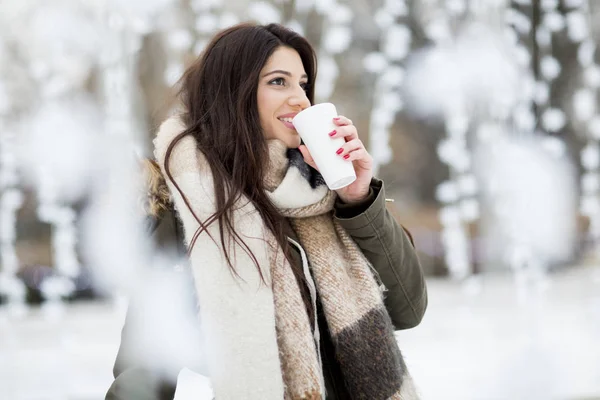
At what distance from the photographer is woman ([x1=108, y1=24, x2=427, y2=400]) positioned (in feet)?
3.34

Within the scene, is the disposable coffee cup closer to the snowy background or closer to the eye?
the eye

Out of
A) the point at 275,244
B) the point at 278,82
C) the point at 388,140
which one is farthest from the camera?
the point at 388,140

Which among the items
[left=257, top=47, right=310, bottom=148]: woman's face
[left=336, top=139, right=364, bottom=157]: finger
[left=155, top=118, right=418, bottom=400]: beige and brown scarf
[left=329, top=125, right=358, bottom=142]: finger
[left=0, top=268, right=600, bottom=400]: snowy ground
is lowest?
[left=0, top=268, right=600, bottom=400]: snowy ground

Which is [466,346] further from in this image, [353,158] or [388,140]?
[353,158]

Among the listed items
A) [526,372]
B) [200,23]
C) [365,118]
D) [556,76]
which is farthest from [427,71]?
[526,372]

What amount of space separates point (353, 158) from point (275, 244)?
21 centimetres

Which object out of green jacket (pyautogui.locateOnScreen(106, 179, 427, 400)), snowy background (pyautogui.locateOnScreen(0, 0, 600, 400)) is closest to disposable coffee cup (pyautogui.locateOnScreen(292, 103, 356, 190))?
green jacket (pyautogui.locateOnScreen(106, 179, 427, 400))

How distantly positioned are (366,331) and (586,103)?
11.4 ft

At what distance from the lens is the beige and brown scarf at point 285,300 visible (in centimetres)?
101

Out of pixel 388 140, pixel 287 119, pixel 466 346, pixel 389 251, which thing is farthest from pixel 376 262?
pixel 388 140

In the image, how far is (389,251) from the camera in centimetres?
113

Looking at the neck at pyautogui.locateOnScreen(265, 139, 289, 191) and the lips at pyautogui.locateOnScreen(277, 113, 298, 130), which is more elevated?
the lips at pyautogui.locateOnScreen(277, 113, 298, 130)

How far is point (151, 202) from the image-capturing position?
1.11 metres

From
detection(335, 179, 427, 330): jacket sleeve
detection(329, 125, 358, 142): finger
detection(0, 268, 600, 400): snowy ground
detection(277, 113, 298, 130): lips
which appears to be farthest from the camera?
detection(0, 268, 600, 400): snowy ground
